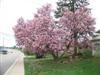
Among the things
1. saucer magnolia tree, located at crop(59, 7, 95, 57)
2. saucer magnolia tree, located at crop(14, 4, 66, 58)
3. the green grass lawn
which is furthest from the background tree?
the green grass lawn

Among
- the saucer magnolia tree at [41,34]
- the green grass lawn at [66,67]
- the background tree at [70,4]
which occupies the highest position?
the background tree at [70,4]

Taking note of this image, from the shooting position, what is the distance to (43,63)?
872 cm

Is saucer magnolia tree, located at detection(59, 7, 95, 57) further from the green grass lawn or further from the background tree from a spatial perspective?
the green grass lawn

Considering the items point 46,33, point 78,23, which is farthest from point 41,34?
point 78,23

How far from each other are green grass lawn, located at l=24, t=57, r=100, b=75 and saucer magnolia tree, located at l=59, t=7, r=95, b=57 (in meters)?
0.39

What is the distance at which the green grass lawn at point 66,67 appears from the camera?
820cm

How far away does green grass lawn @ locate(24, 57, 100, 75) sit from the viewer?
26.9 feet

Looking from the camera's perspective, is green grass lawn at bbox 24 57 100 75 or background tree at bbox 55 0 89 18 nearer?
background tree at bbox 55 0 89 18

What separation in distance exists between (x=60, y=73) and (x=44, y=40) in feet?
3.22

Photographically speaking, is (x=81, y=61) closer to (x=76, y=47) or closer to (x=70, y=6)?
(x=76, y=47)

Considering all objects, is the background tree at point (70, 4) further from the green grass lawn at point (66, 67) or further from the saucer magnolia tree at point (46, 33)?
the green grass lawn at point (66, 67)

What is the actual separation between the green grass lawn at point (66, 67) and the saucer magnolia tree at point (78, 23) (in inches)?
15.2

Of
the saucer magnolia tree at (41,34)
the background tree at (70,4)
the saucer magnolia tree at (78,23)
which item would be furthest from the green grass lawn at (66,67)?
the background tree at (70,4)

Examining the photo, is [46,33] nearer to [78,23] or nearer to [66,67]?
[78,23]
